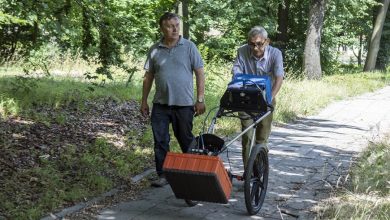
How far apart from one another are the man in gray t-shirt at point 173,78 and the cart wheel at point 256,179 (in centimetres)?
82

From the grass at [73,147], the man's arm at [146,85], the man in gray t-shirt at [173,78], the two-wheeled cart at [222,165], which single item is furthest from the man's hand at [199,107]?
the grass at [73,147]

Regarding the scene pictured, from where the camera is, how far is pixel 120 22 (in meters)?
6.27

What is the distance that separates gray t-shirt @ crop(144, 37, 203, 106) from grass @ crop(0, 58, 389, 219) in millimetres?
933

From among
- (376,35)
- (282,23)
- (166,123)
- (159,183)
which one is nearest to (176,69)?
(166,123)

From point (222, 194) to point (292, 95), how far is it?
9368mm

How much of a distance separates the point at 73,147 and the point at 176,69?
2.16 metres

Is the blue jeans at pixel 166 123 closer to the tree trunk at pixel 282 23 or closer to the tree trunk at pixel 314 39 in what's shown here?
the tree trunk at pixel 314 39

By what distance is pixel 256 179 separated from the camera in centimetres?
→ 558

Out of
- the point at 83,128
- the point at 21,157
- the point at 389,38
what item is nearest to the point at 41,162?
the point at 21,157

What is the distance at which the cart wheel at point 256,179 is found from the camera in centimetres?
517

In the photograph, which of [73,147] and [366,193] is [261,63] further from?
Result: [73,147]

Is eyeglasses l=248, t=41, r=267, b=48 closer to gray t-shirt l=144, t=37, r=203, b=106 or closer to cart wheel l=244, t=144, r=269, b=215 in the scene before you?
gray t-shirt l=144, t=37, r=203, b=106

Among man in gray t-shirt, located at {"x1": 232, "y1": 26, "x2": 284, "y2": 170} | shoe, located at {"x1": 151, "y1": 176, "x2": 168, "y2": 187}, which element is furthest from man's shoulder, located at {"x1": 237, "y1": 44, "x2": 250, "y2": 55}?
shoe, located at {"x1": 151, "y1": 176, "x2": 168, "y2": 187}

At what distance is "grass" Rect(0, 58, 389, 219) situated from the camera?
18.2ft
